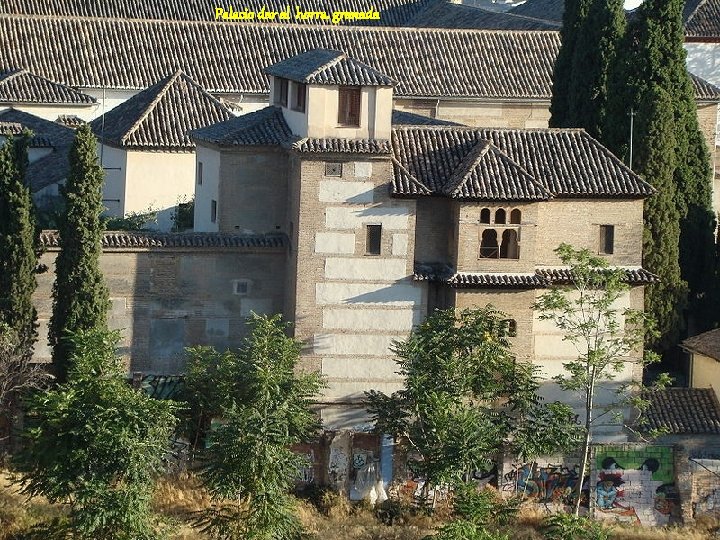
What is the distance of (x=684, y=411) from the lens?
37.8 metres

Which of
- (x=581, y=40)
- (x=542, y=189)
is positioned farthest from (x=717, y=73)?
(x=542, y=189)

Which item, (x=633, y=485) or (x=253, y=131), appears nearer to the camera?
(x=633, y=485)

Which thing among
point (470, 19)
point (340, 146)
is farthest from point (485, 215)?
point (470, 19)

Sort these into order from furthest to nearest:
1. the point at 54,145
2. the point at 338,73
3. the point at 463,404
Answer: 1. the point at 54,145
2. the point at 338,73
3. the point at 463,404

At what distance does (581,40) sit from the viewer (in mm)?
44094

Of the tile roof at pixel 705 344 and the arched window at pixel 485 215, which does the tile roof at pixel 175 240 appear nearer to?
the arched window at pixel 485 215

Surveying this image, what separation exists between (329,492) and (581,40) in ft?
44.2

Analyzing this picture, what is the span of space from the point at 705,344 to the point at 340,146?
28.1 ft

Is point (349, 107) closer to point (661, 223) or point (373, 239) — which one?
point (373, 239)

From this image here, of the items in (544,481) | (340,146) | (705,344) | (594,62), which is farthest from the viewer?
(594,62)

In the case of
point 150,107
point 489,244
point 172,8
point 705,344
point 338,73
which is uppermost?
point 172,8

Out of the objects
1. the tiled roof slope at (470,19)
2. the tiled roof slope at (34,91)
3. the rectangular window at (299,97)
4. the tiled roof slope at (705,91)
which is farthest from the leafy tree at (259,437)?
the tiled roof slope at (470,19)

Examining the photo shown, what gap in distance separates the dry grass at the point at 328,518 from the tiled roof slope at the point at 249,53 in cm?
2001

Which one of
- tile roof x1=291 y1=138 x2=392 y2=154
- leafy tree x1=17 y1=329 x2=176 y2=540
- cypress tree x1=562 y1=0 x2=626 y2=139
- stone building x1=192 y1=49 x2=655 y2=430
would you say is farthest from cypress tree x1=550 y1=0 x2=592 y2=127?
leafy tree x1=17 y1=329 x2=176 y2=540
